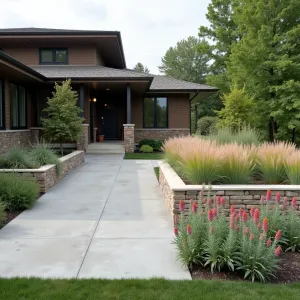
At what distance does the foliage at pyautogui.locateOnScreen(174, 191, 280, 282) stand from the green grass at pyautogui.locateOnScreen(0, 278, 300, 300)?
8.2 inches

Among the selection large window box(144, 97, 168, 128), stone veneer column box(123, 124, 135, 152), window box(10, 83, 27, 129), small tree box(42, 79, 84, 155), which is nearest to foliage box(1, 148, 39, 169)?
small tree box(42, 79, 84, 155)

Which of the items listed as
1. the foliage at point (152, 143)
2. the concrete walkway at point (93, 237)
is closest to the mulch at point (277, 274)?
the concrete walkway at point (93, 237)

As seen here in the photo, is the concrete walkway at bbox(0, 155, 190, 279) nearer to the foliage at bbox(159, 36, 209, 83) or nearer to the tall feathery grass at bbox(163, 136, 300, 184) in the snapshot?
the tall feathery grass at bbox(163, 136, 300, 184)

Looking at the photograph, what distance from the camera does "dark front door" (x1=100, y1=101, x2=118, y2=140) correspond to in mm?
21375

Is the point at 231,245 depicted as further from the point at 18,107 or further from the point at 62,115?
the point at 18,107

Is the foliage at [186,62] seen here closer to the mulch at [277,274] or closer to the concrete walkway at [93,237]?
the concrete walkway at [93,237]

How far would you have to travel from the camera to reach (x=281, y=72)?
16.2m

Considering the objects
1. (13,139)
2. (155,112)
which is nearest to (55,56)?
(155,112)

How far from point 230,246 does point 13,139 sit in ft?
40.1

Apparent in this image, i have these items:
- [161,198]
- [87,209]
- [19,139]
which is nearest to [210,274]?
[87,209]

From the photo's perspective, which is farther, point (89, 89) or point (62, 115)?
point (89, 89)

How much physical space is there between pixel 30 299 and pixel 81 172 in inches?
312

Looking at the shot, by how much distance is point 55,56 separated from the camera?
18.5 m

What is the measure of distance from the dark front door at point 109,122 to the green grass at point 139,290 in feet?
60.2
